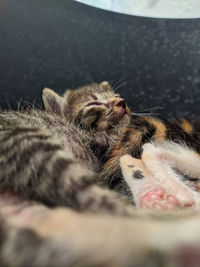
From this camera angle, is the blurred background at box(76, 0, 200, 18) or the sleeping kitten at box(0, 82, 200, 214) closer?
the sleeping kitten at box(0, 82, 200, 214)

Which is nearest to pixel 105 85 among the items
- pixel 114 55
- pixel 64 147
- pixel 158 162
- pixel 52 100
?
pixel 114 55

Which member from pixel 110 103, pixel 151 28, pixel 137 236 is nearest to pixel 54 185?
pixel 137 236

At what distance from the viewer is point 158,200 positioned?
4.16 feet

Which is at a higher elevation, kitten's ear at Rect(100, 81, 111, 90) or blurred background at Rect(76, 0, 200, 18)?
blurred background at Rect(76, 0, 200, 18)

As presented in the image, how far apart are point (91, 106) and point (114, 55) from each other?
0.48 meters

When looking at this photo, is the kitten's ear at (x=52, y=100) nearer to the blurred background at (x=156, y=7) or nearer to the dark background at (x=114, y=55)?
the dark background at (x=114, y=55)

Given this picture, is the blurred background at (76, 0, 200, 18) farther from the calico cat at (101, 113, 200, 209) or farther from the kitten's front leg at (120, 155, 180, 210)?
the kitten's front leg at (120, 155, 180, 210)

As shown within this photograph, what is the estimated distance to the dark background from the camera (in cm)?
210

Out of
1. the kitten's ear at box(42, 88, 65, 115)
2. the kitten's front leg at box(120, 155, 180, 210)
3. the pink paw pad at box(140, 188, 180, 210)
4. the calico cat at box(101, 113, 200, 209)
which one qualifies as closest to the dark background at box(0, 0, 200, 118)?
the kitten's ear at box(42, 88, 65, 115)

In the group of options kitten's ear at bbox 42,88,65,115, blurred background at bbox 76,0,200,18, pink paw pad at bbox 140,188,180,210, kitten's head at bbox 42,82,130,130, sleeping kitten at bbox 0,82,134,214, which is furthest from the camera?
blurred background at bbox 76,0,200,18

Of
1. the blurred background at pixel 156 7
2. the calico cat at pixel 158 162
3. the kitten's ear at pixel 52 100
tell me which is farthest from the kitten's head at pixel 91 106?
the blurred background at pixel 156 7

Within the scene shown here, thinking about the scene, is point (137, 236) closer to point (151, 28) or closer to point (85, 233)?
point (85, 233)

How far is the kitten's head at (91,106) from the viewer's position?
6.22 feet

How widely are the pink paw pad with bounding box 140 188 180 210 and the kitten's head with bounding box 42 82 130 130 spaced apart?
2.06 feet
